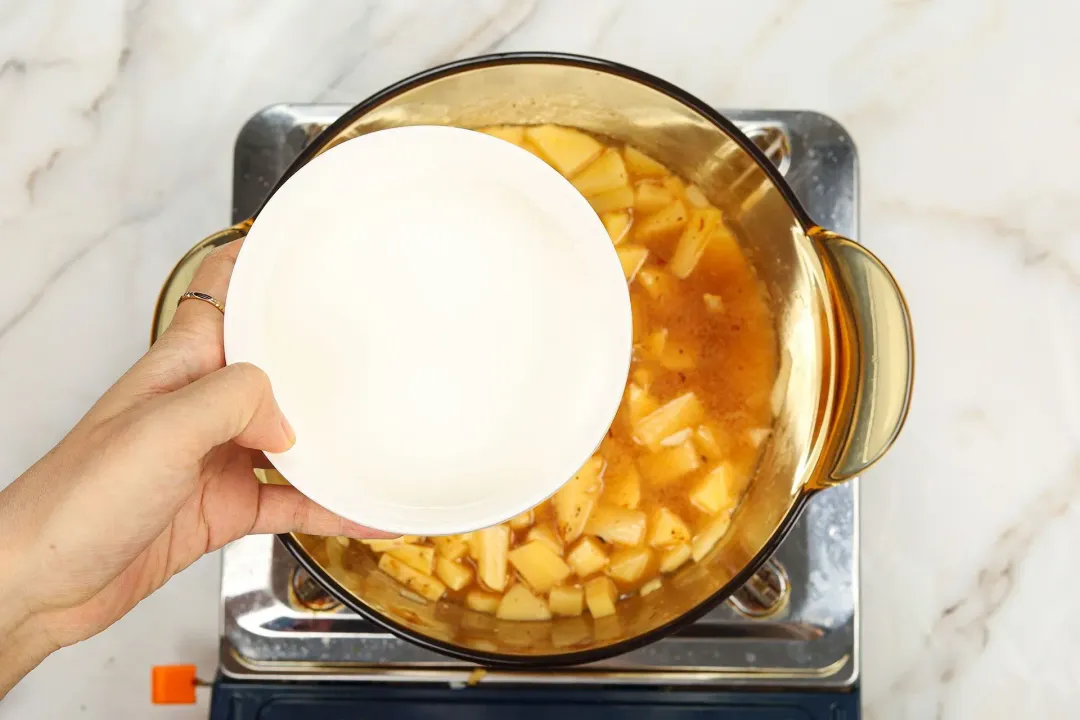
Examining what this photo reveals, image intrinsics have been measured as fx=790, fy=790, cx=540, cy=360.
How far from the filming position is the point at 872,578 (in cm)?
84

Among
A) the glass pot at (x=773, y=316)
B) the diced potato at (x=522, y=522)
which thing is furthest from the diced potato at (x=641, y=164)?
the diced potato at (x=522, y=522)

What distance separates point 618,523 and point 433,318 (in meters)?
0.27

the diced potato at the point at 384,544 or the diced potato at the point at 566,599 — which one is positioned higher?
the diced potato at the point at 384,544

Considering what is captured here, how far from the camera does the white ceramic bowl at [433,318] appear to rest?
51 cm

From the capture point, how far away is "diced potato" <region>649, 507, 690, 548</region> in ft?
2.29

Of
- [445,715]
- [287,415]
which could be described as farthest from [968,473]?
[287,415]

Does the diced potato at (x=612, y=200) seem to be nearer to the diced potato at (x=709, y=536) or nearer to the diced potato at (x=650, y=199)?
the diced potato at (x=650, y=199)

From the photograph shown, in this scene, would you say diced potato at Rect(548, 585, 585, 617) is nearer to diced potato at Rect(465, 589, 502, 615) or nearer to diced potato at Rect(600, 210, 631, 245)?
diced potato at Rect(465, 589, 502, 615)

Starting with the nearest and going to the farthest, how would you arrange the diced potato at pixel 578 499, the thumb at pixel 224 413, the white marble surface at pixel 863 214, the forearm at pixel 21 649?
the thumb at pixel 224 413
the forearm at pixel 21 649
the diced potato at pixel 578 499
the white marble surface at pixel 863 214

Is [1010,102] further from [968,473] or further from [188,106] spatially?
[188,106]

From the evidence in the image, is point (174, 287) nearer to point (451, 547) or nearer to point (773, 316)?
point (451, 547)

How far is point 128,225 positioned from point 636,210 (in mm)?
572

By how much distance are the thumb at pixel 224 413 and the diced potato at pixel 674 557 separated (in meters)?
0.36

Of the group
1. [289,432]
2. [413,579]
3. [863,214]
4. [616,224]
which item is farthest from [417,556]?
[863,214]
